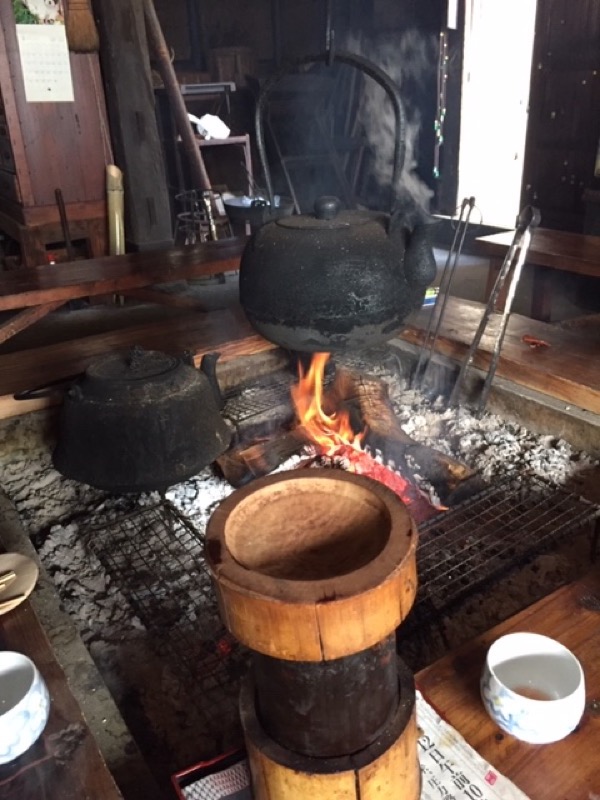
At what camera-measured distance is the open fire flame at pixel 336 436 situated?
8.52 ft

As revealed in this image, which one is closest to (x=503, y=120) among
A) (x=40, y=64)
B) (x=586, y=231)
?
(x=586, y=231)

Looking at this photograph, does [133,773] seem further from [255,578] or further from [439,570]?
[439,570]

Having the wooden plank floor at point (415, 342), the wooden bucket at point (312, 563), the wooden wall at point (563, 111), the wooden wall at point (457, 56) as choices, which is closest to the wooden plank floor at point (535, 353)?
the wooden plank floor at point (415, 342)

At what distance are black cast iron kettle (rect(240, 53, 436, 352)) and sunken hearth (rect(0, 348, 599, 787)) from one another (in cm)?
64

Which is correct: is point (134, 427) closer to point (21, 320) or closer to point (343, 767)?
point (21, 320)

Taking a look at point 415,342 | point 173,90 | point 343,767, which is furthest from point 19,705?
point 173,90

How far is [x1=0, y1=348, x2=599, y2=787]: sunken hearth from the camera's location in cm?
189

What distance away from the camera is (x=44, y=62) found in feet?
15.5

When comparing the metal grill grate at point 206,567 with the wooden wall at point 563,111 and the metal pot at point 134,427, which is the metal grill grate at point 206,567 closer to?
the metal pot at point 134,427

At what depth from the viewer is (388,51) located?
7836 mm

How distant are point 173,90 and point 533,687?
232 inches

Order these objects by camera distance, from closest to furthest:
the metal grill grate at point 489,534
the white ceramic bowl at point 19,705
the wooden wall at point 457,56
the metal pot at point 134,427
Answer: the white ceramic bowl at point 19,705
the metal grill grate at point 489,534
the metal pot at point 134,427
the wooden wall at point 457,56

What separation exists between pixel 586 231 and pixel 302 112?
4.26 meters

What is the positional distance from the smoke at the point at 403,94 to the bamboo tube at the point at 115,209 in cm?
343
